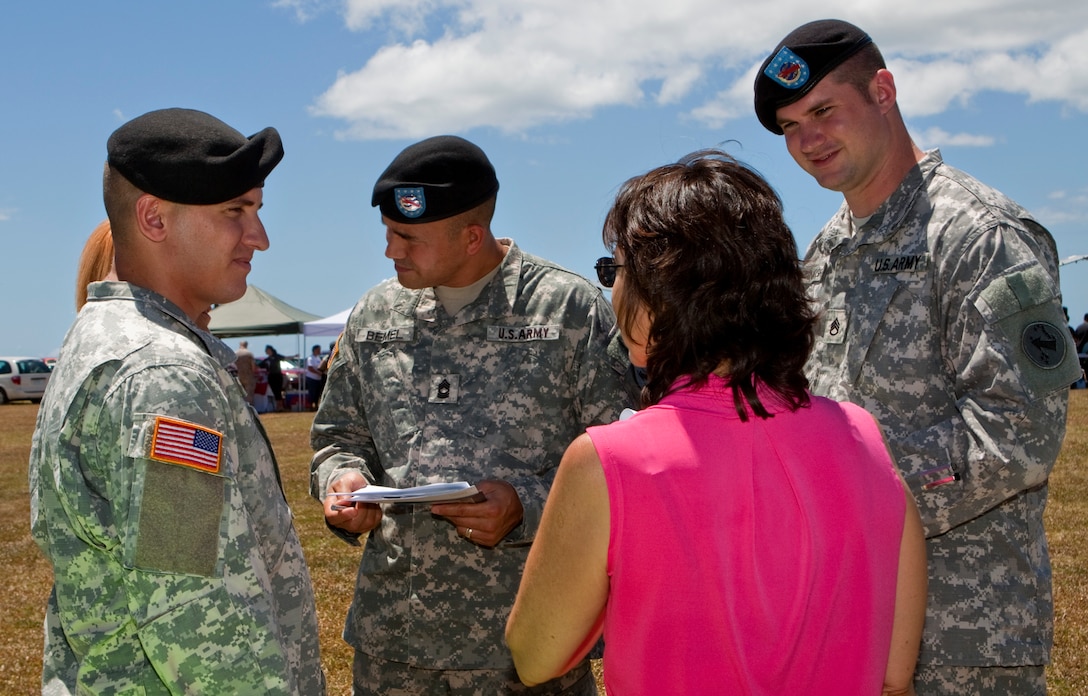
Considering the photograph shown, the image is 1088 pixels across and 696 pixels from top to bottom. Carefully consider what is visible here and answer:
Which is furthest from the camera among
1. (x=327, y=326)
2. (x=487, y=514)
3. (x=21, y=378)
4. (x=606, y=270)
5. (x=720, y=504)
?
(x=21, y=378)

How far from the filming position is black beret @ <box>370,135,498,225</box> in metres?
3.37

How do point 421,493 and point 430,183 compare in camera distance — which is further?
point 430,183

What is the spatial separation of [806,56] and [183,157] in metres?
1.72

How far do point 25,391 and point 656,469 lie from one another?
119 ft

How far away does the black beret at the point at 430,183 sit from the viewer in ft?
11.1

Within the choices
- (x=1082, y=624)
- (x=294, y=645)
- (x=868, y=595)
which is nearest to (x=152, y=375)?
(x=294, y=645)

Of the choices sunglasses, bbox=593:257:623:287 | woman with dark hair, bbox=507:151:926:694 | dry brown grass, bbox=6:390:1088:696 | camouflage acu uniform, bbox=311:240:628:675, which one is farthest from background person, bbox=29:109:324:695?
dry brown grass, bbox=6:390:1088:696

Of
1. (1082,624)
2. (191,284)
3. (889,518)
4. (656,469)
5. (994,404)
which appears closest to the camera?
(656,469)

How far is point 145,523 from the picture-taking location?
1.77m

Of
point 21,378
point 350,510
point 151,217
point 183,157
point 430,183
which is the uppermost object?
point 430,183

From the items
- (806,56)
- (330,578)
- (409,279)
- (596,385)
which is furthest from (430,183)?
(330,578)

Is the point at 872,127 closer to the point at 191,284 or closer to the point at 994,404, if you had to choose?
the point at 994,404

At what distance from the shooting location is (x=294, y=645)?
230 cm

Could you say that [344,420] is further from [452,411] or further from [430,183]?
[430,183]
